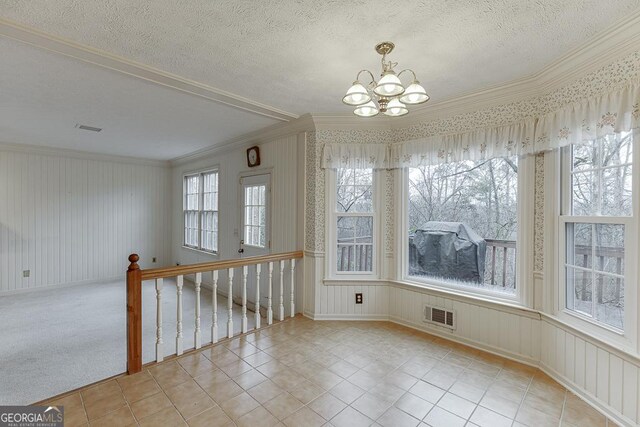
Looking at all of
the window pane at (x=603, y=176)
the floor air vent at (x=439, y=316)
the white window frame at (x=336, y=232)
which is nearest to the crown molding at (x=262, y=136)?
the white window frame at (x=336, y=232)

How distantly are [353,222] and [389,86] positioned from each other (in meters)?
2.13

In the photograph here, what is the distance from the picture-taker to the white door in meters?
4.30

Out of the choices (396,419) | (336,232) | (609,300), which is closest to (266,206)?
(336,232)

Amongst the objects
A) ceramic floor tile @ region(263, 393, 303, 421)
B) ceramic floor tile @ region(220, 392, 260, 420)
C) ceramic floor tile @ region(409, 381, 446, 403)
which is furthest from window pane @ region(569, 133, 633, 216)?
ceramic floor tile @ region(220, 392, 260, 420)

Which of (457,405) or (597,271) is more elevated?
(597,271)

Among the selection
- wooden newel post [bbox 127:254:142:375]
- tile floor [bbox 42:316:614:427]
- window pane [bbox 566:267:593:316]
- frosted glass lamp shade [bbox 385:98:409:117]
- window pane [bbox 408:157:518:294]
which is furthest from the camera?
window pane [bbox 408:157:518:294]

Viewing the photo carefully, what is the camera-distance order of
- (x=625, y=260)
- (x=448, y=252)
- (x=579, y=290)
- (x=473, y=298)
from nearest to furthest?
(x=625, y=260) → (x=579, y=290) → (x=473, y=298) → (x=448, y=252)

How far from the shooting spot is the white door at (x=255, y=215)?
169 inches

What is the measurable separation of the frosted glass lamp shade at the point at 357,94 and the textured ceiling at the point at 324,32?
0.37 meters

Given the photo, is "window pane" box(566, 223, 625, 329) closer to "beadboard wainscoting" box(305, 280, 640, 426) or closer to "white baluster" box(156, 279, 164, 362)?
"beadboard wainscoting" box(305, 280, 640, 426)

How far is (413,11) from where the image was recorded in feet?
5.67

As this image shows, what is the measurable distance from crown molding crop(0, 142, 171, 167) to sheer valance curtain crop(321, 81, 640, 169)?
15.3 feet

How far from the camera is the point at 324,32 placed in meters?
1.94

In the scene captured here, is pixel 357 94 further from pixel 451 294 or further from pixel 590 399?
pixel 590 399
